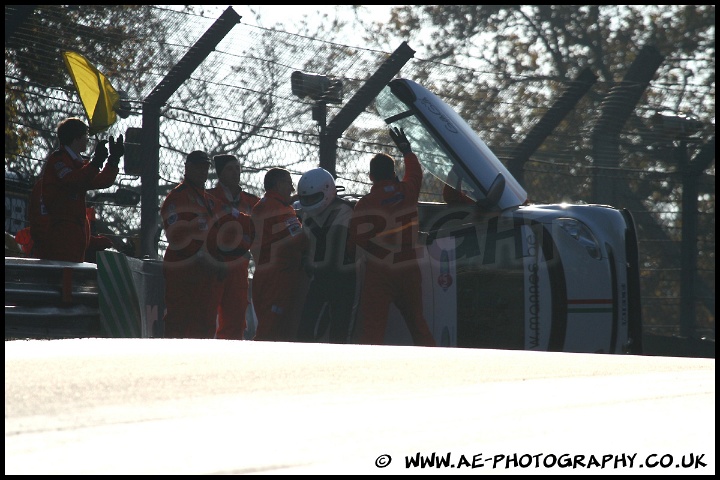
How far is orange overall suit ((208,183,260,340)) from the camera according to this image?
284 inches

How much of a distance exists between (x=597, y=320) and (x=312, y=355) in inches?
143

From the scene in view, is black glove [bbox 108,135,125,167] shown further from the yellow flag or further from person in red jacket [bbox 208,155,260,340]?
the yellow flag

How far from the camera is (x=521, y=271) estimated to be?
255 inches

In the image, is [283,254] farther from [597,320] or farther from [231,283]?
[597,320]

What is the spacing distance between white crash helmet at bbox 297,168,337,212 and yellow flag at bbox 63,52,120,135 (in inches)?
70.3

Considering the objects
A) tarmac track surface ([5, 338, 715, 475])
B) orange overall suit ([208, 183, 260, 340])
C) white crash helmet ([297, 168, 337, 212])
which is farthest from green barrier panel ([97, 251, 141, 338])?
tarmac track surface ([5, 338, 715, 475])

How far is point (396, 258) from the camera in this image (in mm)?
6746

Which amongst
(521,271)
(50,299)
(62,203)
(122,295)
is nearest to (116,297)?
(122,295)

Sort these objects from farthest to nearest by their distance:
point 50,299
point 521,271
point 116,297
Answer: point 521,271, point 116,297, point 50,299

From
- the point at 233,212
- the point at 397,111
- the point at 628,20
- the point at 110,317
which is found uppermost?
the point at 628,20

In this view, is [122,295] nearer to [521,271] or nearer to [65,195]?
[65,195]

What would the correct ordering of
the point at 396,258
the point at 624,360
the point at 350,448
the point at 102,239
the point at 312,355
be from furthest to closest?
1. the point at 102,239
2. the point at 396,258
3. the point at 624,360
4. the point at 312,355
5. the point at 350,448

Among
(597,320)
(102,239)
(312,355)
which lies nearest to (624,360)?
(312,355)

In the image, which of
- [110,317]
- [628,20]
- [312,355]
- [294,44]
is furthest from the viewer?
[628,20]
